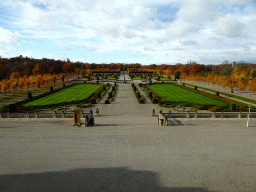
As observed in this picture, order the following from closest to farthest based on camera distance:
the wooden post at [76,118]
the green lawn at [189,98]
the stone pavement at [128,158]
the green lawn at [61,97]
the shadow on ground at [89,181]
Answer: the shadow on ground at [89,181]
the stone pavement at [128,158]
the wooden post at [76,118]
the green lawn at [189,98]
the green lawn at [61,97]

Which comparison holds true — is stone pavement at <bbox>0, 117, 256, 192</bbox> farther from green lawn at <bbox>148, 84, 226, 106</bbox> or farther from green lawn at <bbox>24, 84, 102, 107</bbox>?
green lawn at <bbox>24, 84, 102, 107</bbox>

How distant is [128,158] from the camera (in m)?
12.1

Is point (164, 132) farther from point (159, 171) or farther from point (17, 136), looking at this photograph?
point (17, 136)

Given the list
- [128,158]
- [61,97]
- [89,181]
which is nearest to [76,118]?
[128,158]

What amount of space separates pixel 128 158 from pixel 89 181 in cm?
333

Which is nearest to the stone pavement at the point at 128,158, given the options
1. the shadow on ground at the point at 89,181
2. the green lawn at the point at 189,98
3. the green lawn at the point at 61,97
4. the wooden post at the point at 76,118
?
the shadow on ground at the point at 89,181

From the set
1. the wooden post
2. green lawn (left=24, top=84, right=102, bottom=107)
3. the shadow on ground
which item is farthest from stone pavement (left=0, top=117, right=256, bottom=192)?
green lawn (left=24, top=84, right=102, bottom=107)

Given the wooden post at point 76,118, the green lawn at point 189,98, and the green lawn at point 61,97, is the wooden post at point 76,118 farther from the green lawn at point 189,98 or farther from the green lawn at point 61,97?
the green lawn at point 189,98

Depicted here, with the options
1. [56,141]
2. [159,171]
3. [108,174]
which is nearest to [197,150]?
[159,171]

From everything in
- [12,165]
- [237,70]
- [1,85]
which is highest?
[237,70]

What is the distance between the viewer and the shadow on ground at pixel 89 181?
903cm

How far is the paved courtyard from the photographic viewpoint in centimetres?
945

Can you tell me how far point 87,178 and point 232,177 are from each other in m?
8.51

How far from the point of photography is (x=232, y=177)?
32.8ft
